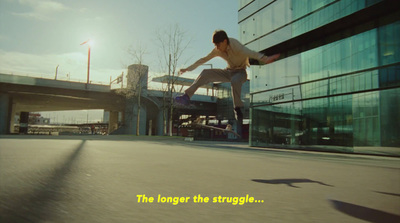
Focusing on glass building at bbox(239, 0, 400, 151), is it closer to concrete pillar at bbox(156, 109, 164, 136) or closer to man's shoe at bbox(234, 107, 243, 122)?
man's shoe at bbox(234, 107, 243, 122)

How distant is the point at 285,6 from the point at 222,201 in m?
14.9

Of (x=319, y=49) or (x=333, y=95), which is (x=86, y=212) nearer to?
(x=333, y=95)

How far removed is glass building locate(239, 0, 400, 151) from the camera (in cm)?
1146

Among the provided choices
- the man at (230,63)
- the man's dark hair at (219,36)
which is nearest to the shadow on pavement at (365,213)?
the man at (230,63)

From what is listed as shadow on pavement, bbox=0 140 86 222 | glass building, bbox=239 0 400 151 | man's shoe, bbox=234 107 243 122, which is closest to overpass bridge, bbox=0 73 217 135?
glass building, bbox=239 0 400 151

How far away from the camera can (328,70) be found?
14.0m

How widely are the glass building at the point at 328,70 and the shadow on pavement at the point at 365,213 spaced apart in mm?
10529

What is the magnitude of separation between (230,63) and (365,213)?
143 inches

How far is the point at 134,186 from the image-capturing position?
299cm

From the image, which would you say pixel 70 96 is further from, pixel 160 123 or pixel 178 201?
pixel 178 201

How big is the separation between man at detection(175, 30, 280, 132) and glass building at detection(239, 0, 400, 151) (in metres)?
7.60

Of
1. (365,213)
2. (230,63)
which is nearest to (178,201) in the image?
(365,213)

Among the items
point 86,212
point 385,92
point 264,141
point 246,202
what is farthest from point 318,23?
point 86,212

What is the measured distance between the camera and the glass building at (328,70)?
11.5 meters
